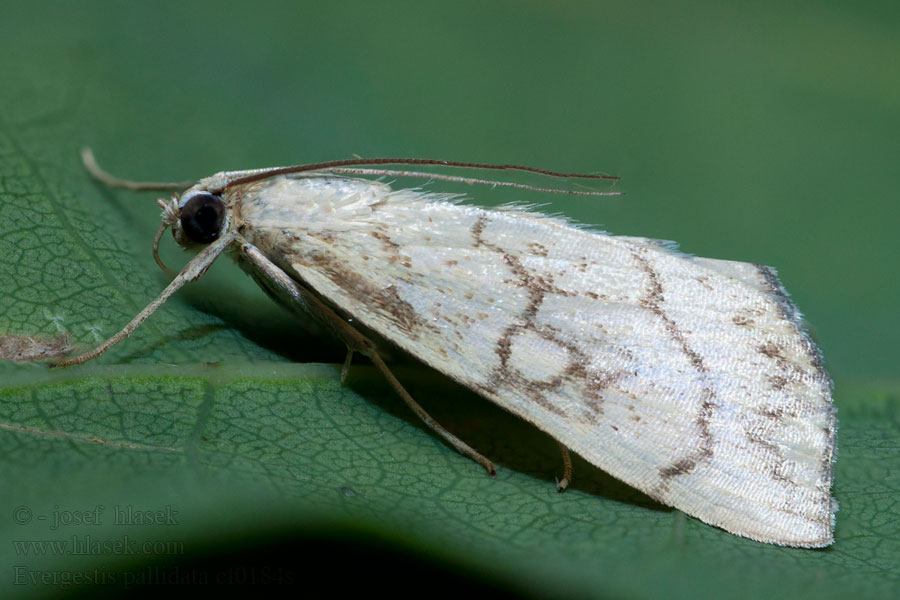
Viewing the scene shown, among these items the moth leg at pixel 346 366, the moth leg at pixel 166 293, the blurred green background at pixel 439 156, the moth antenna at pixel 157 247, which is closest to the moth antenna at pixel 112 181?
the blurred green background at pixel 439 156

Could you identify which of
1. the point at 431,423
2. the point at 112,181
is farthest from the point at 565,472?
the point at 112,181

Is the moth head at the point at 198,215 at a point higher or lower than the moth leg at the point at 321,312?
higher

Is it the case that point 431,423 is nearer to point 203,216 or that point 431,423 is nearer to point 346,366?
point 346,366

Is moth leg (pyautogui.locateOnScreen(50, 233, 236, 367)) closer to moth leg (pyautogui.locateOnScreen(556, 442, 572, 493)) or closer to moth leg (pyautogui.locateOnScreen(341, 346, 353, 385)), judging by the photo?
moth leg (pyautogui.locateOnScreen(341, 346, 353, 385))

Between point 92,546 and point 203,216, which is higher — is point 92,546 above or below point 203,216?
below

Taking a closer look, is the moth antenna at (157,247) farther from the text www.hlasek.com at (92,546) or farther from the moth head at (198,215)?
the text www.hlasek.com at (92,546)

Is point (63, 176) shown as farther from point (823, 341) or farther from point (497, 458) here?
point (823, 341)
